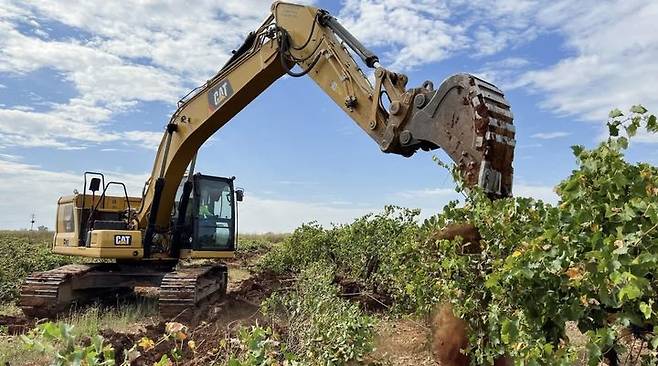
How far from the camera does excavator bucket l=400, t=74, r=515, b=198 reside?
17.7ft

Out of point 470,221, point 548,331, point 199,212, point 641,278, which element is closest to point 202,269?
point 199,212

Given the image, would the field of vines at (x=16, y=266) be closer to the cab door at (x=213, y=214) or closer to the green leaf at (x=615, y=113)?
the cab door at (x=213, y=214)

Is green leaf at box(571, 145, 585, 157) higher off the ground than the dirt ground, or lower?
higher

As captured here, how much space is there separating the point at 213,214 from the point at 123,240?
5.85ft

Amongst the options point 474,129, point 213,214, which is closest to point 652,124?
point 474,129

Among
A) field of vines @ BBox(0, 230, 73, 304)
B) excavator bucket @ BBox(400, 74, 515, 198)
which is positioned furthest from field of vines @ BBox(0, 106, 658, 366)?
field of vines @ BBox(0, 230, 73, 304)

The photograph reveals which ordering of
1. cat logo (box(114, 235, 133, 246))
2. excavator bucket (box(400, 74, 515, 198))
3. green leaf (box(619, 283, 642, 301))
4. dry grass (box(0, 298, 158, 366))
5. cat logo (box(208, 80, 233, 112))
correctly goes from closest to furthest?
green leaf (box(619, 283, 642, 301)) → excavator bucket (box(400, 74, 515, 198)) → dry grass (box(0, 298, 158, 366)) → cat logo (box(208, 80, 233, 112)) → cat logo (box(114, 235, 133, 246))

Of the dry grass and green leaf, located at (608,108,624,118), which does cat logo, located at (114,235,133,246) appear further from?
green leaf, located at (608,108,624,118)

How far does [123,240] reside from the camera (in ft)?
35.4

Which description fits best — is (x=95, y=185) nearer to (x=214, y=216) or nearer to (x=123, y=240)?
(x=123, y=240)

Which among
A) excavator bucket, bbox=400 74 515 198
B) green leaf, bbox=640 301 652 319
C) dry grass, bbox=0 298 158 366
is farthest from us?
dry grass, bbox=0 298 158 366

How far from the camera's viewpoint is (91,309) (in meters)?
10.5

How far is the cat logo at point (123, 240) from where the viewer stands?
1073 centimetres

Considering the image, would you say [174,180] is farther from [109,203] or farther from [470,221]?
[470,221]
